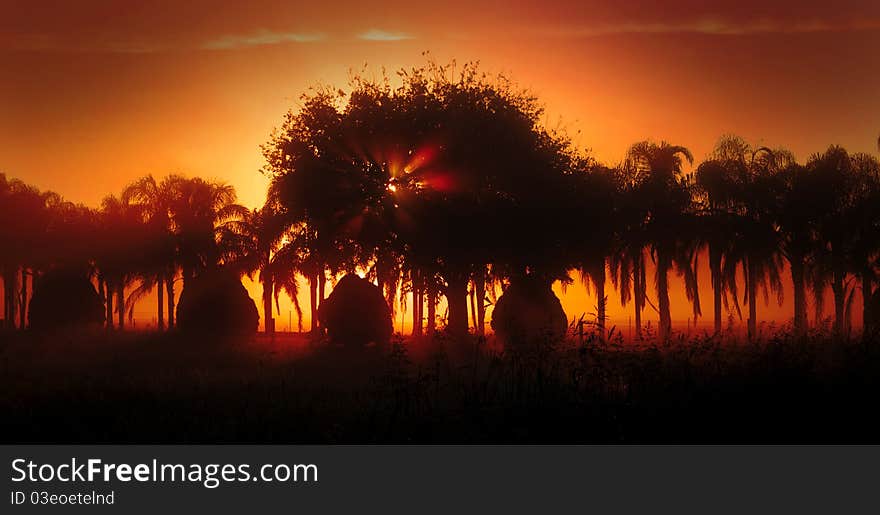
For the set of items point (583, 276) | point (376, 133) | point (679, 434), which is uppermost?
point (376, 133)

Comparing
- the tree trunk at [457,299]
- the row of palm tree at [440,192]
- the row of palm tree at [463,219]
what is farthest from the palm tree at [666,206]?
the tree trunk at [457,299]

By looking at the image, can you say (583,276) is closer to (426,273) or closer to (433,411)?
(426,273)

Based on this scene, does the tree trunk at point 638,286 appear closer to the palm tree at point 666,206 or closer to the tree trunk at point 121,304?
the palm tree at point 666,206

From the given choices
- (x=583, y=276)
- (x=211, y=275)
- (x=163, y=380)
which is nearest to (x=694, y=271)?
(x=583, y=276)

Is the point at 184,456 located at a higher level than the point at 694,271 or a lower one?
lower

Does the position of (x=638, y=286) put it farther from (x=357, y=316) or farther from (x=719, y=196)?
(x=357, y=316)

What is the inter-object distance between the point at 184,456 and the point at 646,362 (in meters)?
10.7

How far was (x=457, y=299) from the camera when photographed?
144 ft

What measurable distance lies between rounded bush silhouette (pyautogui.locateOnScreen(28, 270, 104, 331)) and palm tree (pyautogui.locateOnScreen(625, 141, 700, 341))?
112ft

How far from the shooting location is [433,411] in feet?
59.2

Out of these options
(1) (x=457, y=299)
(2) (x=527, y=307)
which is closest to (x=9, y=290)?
(1) (x=457, y=299)

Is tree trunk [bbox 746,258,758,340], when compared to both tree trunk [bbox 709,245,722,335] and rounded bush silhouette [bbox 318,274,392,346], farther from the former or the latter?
rounded bush silhouette [bbox 318,274,392,346]

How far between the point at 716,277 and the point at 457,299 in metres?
23.7

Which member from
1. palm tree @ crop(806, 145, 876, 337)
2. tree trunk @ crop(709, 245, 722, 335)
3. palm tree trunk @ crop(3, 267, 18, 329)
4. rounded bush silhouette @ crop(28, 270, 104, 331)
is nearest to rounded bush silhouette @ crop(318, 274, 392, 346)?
rounded bush silhouette @ crop(28, 270, 104, 331)
